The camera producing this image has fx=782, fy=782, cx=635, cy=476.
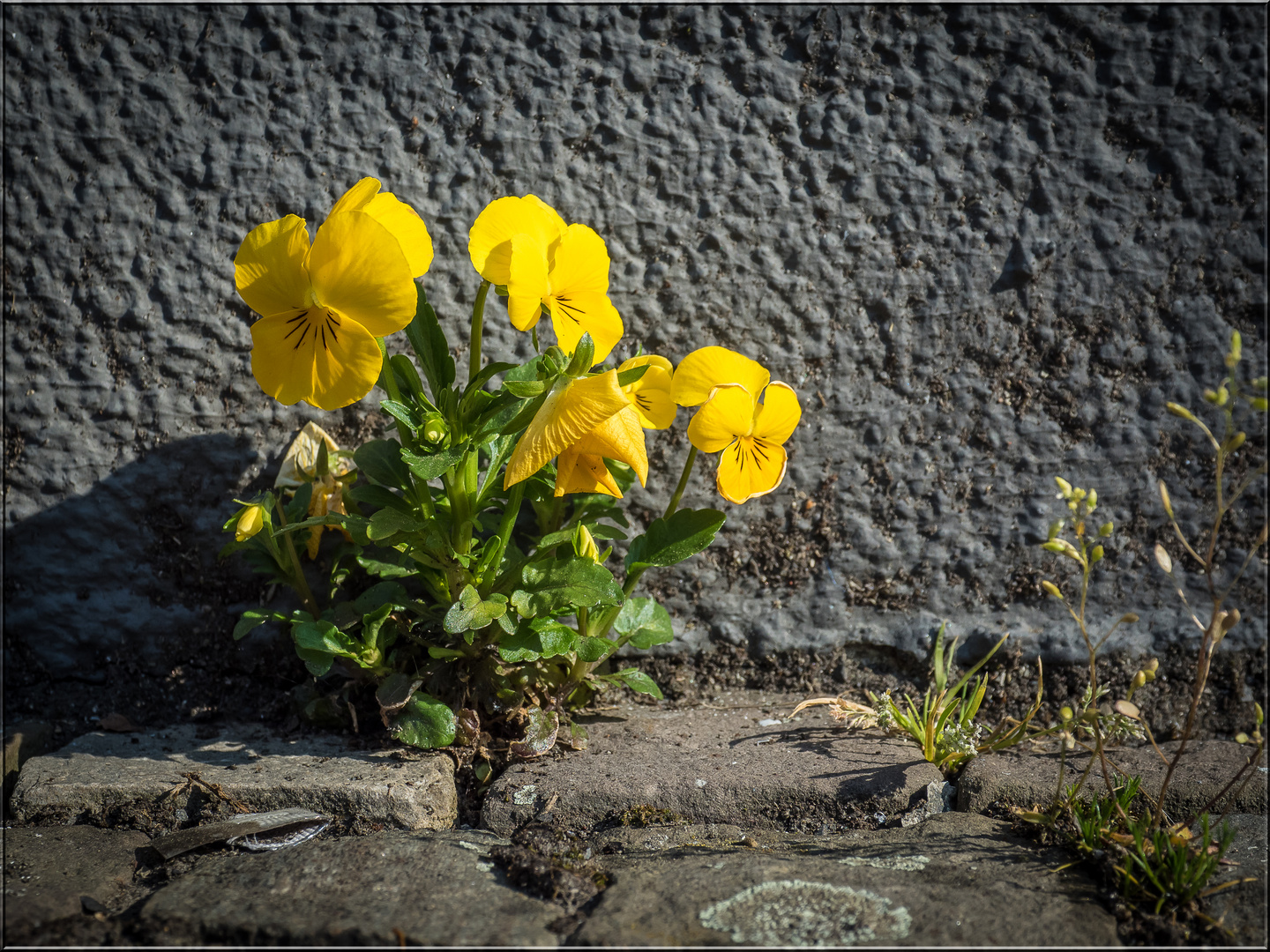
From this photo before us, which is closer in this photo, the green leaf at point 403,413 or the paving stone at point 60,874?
the paving stone at point 60,874

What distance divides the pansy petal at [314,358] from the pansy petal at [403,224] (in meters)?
0.18

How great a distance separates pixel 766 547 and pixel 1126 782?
3.04 feet

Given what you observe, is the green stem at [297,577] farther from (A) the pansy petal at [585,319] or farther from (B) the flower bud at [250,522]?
(A) the pansy petal at [585,319]

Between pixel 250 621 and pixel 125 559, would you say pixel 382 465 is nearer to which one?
→ pixel 250 621

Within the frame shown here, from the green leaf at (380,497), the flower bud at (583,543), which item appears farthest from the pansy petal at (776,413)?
the green leaf at (380,497)

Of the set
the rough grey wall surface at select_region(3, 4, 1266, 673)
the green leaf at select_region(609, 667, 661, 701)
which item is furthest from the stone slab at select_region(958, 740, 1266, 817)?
the green leaf at select_region(609, 667, 661, 701)

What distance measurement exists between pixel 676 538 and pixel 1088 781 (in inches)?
39.3

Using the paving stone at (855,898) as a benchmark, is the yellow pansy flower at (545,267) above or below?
above

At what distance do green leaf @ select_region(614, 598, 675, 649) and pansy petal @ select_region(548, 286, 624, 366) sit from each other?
0.60m

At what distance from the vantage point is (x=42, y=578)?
202 cm

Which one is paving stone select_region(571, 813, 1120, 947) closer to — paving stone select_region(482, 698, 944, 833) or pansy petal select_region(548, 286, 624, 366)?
paving stone select_region(482, 698, 944, 833)

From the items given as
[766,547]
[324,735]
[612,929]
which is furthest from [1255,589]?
[324,735]

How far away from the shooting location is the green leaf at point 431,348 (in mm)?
1570

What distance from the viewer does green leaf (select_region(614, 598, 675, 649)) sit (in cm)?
180
